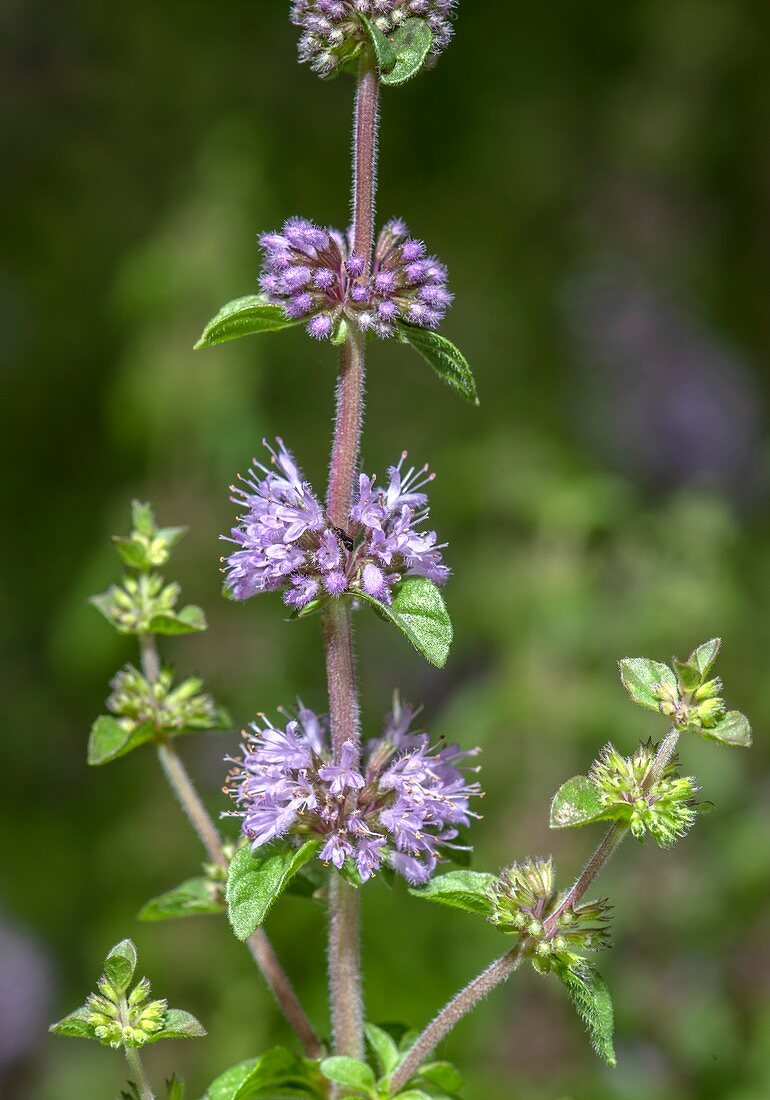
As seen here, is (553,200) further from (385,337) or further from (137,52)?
(385,337)

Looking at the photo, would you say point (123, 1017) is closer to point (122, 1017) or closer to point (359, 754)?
point (122, 1017)

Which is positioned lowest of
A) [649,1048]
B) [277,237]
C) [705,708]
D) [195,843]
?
[649,1048]

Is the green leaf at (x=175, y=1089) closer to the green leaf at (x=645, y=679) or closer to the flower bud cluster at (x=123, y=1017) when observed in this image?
the flower bud cluster at (x=123, y=1017)

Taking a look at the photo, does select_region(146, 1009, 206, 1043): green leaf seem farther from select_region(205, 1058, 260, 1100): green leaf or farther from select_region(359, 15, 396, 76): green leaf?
select_region(359, 15, 396, 76): green leaf

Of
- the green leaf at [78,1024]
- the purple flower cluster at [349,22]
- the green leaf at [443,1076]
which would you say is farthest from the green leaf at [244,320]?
the green leaf at [443,1076]

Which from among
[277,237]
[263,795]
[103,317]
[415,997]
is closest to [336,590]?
[263,795]

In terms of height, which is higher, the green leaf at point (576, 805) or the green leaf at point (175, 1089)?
the green leaf at point (576, 805)
